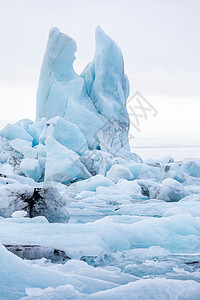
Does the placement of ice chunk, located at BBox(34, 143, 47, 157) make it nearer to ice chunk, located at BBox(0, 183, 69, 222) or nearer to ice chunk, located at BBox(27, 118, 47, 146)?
ice chunk, located at BBox(27, 118, 47, 146)

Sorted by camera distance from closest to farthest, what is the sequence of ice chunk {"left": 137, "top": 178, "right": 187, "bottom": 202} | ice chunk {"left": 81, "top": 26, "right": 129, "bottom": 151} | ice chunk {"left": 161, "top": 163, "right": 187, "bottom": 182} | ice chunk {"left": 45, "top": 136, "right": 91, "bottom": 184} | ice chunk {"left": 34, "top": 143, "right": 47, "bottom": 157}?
ice chunk {"left": 137, "top": 178, "right": 187, "bottom": 202} → ice chunk {"left": 45, "top": 136, "right": 91, "bottom": 184} → ice chunk {"left": 161, "top": 163, "right": 187, "bottom": 182} → ice chunk {"left": 34, "top": 143, "right": 47, "bottom": 157} → ice chunk {"left": 81, "top": 26, "right": 129, "bottom": 151}

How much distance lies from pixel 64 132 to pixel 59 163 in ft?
8.43

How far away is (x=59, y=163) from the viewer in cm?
1057

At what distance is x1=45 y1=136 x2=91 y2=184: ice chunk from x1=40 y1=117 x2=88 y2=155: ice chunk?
2.12m

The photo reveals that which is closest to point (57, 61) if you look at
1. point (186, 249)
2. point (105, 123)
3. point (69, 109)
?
point (69, 109)

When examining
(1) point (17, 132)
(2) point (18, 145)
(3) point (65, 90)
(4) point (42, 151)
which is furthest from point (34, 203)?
(3) point (65, 90)

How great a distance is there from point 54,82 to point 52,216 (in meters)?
13.3

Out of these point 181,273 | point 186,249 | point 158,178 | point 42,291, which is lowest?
point 158,178

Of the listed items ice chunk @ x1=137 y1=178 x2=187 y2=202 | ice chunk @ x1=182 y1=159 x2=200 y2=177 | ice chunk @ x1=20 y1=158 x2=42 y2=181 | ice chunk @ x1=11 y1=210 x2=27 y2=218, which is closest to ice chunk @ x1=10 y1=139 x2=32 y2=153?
ice chunk @ x1=20 y1=158 x2=42 y2=181

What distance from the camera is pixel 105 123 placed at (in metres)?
17.4

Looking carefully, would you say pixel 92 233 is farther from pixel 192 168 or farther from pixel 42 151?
pixel 192 168

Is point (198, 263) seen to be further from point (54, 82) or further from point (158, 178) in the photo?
point (54, 82)

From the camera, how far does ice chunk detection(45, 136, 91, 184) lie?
10.5 m

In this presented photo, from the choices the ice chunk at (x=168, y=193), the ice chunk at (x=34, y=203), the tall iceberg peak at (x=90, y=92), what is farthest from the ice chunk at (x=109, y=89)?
the ice chunk at (x=34, y=203)
